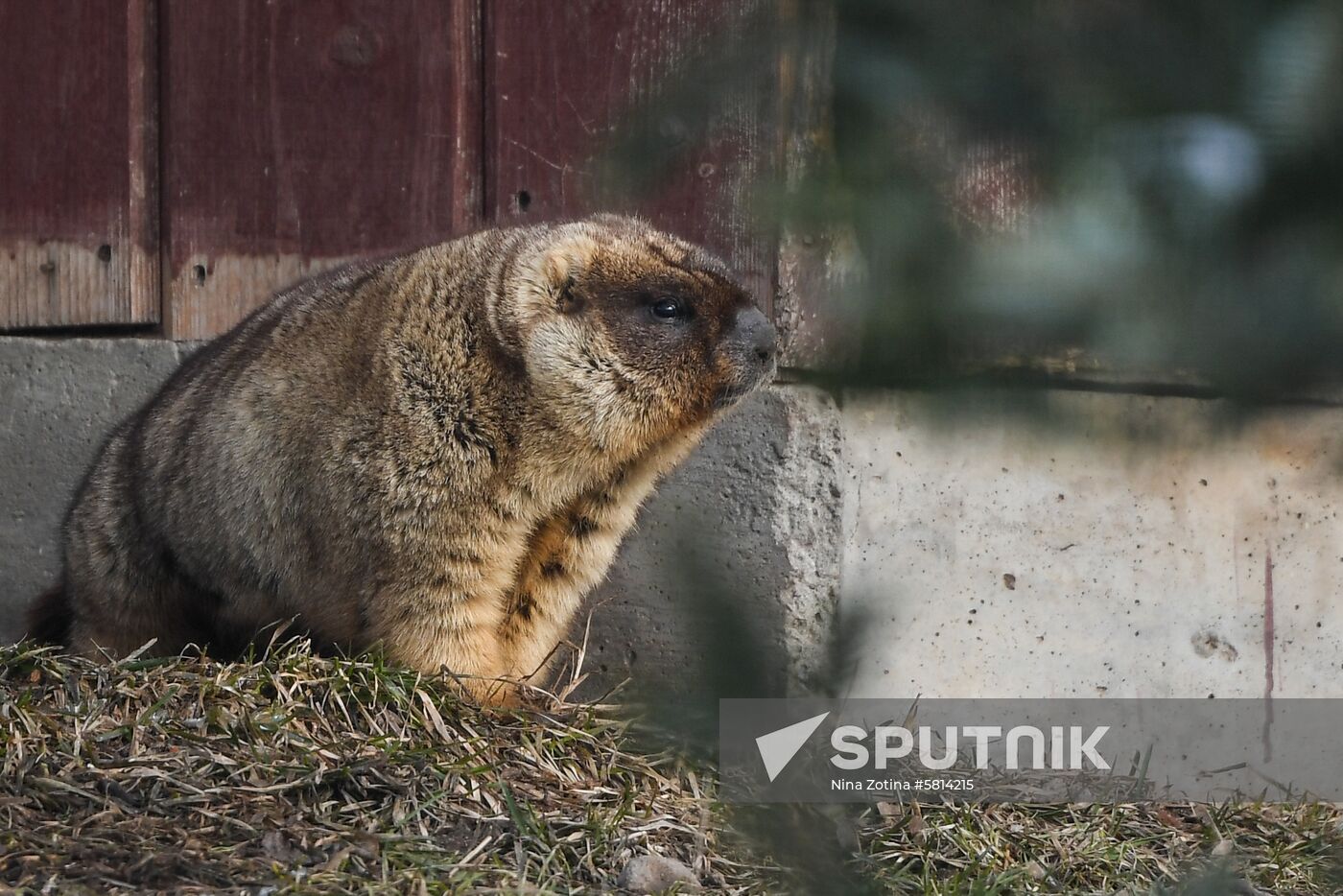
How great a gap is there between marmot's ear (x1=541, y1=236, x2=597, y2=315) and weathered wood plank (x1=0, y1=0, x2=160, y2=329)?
1.90m

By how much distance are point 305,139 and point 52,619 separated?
204cm

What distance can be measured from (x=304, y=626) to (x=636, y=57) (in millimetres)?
2234

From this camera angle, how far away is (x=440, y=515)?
4496 mm

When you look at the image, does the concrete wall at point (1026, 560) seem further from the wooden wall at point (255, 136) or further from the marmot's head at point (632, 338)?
the wooden wall at point (255, 136)

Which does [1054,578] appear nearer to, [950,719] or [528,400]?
[950,719]

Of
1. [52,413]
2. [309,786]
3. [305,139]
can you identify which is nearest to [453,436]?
[309,786]

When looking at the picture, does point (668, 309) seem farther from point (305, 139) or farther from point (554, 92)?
point (305, 139)

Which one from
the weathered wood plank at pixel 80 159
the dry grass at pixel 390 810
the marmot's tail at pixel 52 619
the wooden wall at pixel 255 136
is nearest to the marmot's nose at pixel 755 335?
the wooden wall at pixel 255 136

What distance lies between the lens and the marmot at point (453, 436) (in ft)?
14.8

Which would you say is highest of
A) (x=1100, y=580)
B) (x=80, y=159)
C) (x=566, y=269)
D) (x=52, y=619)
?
(x=80, y=159)

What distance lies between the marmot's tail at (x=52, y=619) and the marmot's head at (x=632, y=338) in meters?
2.07

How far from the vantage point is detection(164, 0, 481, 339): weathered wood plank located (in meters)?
5.40

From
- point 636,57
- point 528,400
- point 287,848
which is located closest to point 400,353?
point 528,400

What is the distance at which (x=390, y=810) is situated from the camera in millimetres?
3691
